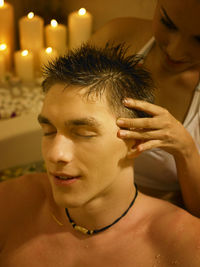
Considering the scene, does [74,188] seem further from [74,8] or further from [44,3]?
[44,3]

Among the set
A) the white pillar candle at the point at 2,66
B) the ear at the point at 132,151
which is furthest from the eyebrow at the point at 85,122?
the white pillar candle at the point at 2,66

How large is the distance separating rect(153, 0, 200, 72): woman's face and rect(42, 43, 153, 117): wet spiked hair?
0.16 metres

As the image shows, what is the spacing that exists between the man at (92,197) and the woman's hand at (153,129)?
0.09ft

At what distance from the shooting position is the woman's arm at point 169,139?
0.78m

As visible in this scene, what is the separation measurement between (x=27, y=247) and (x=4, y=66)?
135 cm

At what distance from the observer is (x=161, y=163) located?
1.20 m

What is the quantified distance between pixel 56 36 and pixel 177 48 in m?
1.29

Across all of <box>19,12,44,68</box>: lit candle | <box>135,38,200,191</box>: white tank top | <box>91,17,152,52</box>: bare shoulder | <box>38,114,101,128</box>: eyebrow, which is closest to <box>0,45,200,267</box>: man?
<box>38,114,101,128</box>: eyebrow

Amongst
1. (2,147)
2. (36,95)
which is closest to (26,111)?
(36,95)

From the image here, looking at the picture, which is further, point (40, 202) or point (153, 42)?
point (153, 42)

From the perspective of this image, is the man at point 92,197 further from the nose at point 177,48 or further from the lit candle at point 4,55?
the lit candle at point 4,55

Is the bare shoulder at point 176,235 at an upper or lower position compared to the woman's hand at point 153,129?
lower

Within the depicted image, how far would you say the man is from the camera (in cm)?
76

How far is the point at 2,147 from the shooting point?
1.52 metres
